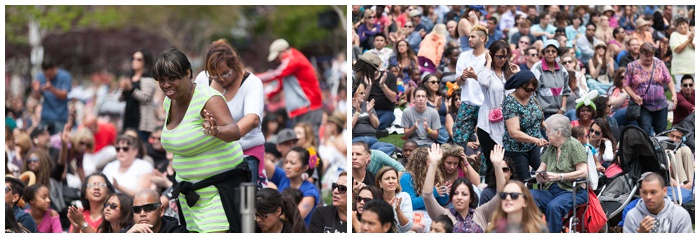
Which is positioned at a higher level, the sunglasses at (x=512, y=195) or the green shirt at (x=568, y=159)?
the green shirt at (x=568, y=159)

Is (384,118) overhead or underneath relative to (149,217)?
overhead

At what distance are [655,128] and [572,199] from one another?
1163 millimetres

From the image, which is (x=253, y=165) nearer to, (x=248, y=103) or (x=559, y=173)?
(x=248, y=103)

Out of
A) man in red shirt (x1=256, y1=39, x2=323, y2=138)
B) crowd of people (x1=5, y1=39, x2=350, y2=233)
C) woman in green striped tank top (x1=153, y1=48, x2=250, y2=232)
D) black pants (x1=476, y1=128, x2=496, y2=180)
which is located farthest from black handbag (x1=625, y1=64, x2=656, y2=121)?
man in red shirt (x1=256, y1=39, x2=323, y2=138)

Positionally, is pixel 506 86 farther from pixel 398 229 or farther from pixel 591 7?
pixel 591 7

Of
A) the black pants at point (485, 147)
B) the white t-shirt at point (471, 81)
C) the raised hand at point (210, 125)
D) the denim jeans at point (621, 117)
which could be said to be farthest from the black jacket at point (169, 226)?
the denim jeans at point (621, 117)

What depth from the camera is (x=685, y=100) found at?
8.98 metres

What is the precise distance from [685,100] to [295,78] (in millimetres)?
4436

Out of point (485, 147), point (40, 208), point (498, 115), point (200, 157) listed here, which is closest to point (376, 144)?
point (485, 147)

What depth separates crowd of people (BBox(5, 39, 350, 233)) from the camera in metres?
7.28

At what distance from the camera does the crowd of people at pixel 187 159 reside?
287 inches

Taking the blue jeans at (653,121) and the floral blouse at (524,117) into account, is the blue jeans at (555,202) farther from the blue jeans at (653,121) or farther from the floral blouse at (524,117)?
the blue jeans at (653,121)

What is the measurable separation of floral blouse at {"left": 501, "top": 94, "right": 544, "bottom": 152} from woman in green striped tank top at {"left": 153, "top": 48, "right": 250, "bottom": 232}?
6.76 ft

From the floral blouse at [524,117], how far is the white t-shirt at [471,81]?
26 cm
